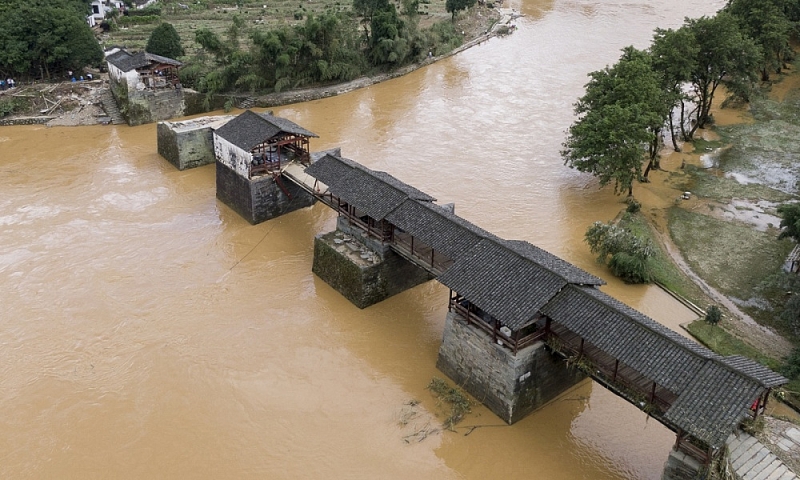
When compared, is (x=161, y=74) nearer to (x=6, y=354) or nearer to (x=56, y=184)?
(x=56, y=184)

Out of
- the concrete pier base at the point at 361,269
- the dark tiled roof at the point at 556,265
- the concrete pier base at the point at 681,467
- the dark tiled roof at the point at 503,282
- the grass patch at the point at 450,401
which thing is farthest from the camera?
the concrete pier base at the point at 361,269

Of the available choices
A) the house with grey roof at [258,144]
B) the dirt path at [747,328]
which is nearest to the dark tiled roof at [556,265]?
the dirt path at [747,328]

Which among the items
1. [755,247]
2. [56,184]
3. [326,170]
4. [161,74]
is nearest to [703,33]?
[755,247]

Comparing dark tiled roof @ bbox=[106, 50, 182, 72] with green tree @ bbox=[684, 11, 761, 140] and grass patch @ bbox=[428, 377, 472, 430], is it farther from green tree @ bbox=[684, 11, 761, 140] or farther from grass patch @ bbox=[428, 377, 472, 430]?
green tree @ bbox=[684, 11, 761, 140]

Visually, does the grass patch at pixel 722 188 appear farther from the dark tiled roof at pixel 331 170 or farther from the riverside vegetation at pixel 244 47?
the riverside vegetation at pixel 244 47

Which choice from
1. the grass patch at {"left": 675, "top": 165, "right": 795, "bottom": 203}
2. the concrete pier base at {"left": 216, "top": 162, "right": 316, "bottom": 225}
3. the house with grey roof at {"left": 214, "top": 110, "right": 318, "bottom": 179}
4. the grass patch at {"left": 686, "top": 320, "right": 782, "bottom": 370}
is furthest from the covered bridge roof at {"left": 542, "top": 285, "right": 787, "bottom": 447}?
the grass patch at {"left": 675, "top": 165, "right": 795, "bottom": 203}

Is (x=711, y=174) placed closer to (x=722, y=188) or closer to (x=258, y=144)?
(x=722, y=188)
